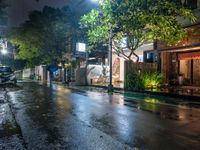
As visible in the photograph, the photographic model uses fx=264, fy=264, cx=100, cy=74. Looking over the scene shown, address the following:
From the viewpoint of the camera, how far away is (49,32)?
36344 millimetres

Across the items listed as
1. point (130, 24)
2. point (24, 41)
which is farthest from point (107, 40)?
point (24, 41)

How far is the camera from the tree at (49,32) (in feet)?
112

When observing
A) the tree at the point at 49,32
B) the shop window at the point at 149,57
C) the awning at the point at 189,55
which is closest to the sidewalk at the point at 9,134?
the awning at the point at 189,55

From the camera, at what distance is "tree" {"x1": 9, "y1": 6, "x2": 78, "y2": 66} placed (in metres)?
34.1

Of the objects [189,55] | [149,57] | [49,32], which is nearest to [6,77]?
[49,32]

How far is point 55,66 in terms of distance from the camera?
4138 centimetres

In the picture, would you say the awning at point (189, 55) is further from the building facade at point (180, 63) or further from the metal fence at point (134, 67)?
the metal fence at point (134, 67)

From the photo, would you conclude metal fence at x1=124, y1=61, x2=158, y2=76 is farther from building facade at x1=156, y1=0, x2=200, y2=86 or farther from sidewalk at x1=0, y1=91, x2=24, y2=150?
sidewalk at x1=0, y1=91, x2=24, y2=150

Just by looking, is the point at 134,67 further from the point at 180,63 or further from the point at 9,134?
the point at 9,134

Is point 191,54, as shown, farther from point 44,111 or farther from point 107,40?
point 44,111

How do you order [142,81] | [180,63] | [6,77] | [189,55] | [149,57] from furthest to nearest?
1. [6,77]
2. [149,57]
3. [180,63]
4. [189,55]
5. [142,81]

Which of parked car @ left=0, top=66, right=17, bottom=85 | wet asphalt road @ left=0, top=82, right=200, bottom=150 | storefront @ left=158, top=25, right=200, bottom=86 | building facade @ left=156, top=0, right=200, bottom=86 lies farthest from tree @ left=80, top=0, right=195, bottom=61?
parked car @ left=0, top=66, right=17, bottom=85

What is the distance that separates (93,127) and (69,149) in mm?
2092

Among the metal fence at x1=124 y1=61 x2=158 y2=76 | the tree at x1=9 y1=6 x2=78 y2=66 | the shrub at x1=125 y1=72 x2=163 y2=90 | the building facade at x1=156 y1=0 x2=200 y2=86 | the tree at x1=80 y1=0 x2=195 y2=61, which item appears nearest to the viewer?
the tree at x1=80 y1=0 x2=195 y2=61
